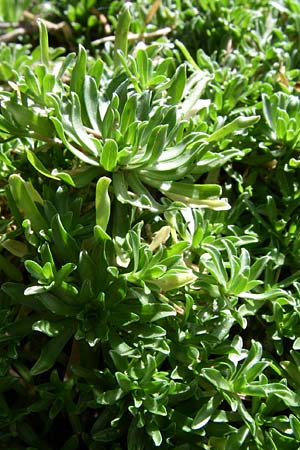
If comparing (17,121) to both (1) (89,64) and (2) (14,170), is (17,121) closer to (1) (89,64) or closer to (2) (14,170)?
(2) (14,170)

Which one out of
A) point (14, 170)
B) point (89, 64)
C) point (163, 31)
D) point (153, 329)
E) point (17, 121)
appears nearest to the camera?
point (153, 329)

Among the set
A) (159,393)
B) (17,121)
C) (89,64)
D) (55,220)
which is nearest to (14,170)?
A: (17,121)

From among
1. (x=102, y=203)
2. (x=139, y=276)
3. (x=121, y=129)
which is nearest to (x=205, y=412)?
(x=139, y=276)

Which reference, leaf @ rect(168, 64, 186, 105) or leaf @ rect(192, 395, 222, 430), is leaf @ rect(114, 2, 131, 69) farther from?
leaf @ rect(192, 395, 222, 430)

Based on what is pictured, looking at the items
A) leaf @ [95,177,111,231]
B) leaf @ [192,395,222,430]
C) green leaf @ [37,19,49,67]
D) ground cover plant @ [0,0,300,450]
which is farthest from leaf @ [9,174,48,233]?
leaf @ [192,395,222,430]

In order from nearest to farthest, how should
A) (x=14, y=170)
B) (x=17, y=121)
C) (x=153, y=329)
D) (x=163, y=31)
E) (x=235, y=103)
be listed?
(x=153, y=329) < (x=17, y=121) < (x=14, y=170) < (x=235, y=103) < (x=163, y=31)

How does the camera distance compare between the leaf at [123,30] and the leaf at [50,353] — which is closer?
the leaf at [50,353]

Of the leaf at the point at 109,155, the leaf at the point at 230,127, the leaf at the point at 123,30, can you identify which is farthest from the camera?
the leaf at the point at 123,30

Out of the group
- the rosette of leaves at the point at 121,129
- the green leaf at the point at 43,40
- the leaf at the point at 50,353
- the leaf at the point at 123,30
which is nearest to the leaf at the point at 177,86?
the rosette of leaves at the point at 121,129

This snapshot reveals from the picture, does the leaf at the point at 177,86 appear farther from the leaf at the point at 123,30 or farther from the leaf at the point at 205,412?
the leaf at the point at 205,412
